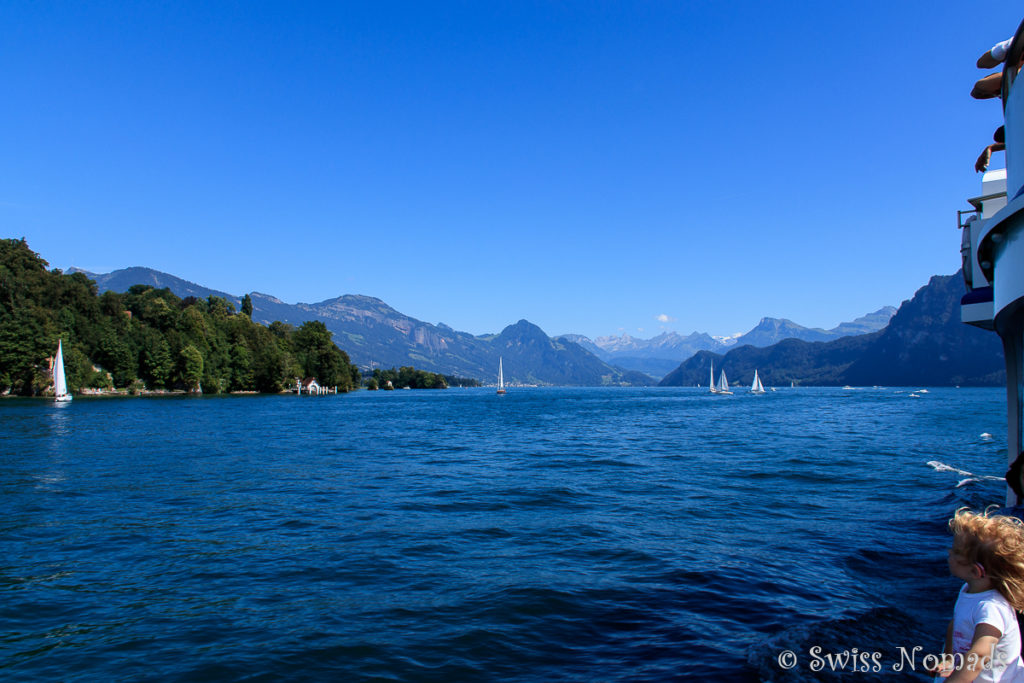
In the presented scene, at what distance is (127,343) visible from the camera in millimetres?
121375

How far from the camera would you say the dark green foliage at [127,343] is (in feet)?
323

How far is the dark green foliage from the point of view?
323 ft

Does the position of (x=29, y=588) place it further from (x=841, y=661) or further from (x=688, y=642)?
(x=841, y=661)

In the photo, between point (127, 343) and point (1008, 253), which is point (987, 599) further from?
point (127, 343)

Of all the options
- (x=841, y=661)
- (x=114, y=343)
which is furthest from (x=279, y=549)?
(x=114, y=343)

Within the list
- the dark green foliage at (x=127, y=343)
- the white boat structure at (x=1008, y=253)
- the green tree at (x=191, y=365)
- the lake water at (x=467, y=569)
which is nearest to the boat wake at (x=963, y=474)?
the lake water at (x=467, y=569)

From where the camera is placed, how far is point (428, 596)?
1123 cm

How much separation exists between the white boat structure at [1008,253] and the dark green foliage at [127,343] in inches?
4863

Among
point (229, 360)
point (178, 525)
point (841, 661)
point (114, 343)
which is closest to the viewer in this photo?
point (841, 661)

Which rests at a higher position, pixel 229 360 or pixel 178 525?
pixel 229 360

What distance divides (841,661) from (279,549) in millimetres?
12426

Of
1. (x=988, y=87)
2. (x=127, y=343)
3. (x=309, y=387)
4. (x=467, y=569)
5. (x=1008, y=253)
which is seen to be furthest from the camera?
(x=309, y=387)

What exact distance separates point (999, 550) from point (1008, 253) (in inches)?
269

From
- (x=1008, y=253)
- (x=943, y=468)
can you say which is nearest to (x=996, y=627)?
(x=1008, y=253)
